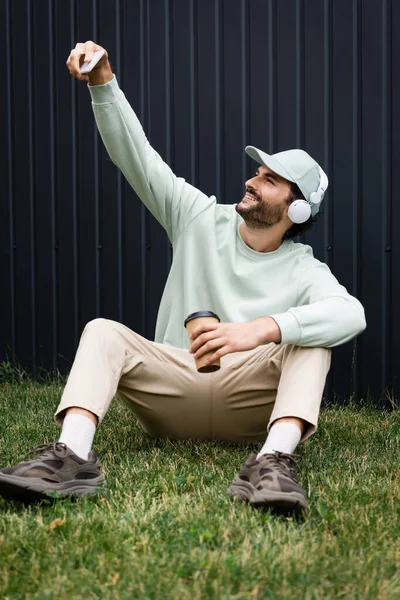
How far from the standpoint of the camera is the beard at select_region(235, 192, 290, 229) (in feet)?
10.7

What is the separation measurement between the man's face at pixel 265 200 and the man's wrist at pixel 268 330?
23.2 inches

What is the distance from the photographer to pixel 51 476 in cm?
249

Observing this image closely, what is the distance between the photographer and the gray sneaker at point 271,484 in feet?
7.72

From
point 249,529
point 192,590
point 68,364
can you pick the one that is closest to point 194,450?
point 249,529

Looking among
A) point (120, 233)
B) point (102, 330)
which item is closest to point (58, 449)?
point (102, 330)

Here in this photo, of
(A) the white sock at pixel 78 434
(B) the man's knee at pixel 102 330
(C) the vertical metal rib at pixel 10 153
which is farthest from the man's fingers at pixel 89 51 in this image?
(C) the vertical metal rib at pixel 10 153

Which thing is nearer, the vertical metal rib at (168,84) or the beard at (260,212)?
the beard at (260,212)

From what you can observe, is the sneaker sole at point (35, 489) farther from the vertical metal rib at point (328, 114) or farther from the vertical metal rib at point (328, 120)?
the vertical metal rib at point (328, 114)

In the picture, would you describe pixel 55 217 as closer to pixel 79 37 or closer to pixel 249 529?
pixel 79 37

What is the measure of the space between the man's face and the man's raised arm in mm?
172

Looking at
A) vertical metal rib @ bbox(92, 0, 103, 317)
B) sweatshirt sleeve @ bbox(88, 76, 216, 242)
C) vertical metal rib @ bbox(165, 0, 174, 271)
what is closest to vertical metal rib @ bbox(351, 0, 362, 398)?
vertical metal rib @ bbox(165, 0, 174, 271)

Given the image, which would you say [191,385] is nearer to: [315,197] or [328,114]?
[315,197]

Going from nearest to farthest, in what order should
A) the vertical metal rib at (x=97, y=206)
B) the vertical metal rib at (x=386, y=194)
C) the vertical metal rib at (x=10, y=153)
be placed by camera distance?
the vertical metal rib at (x=386, y=194) < the vertical metal rib at (x=97, y=206) < the vertical metal rib at (x=10, y=153)

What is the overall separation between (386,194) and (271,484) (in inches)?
97.2
